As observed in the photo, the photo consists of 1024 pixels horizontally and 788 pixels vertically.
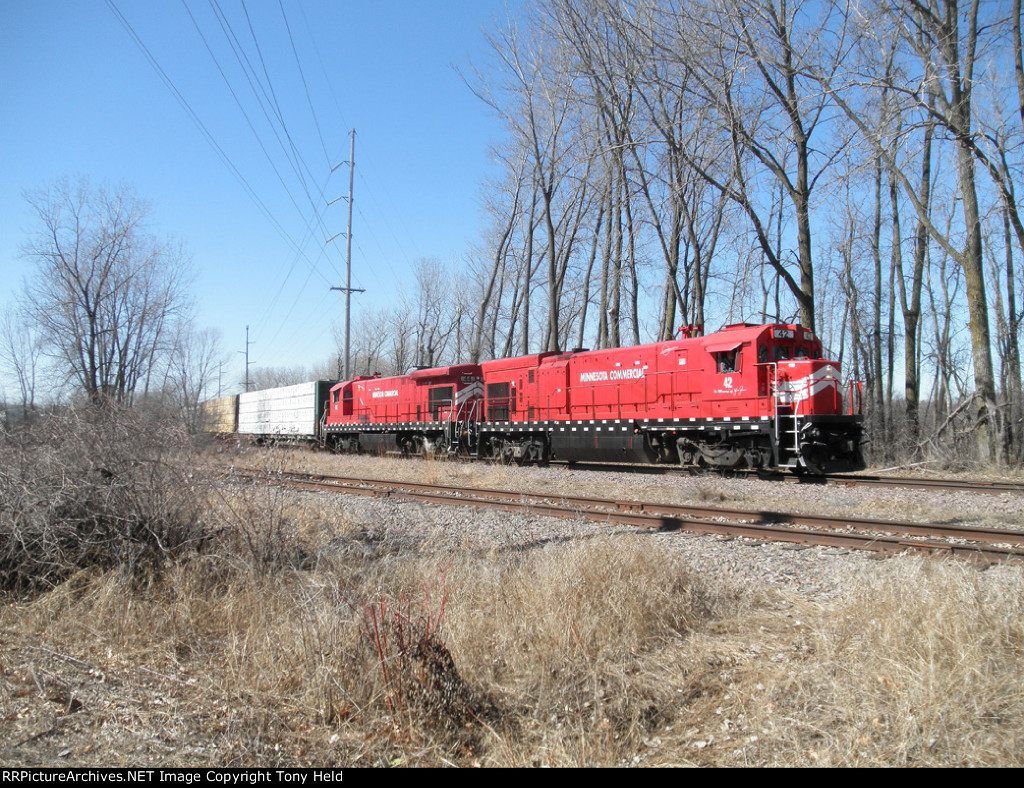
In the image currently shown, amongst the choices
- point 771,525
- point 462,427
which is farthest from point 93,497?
point 462,427

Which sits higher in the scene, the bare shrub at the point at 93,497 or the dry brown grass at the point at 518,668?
the bare shrub at the point at 93,497

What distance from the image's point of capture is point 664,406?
1611 cm

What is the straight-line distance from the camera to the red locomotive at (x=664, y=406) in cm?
1389

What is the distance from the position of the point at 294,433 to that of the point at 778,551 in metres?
28.5

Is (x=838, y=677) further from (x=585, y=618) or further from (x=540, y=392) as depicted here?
(x=540, y=392)

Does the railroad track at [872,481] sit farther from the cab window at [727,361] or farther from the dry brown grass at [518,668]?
the dry brown grass at [518,668]

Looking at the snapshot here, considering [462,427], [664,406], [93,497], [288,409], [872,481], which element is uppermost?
[288,409]

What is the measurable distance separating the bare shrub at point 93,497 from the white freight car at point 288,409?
23.0 meters

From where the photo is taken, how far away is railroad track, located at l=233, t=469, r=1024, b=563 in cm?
689

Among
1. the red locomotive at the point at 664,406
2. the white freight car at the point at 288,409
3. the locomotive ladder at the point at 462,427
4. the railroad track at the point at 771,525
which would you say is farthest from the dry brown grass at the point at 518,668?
the white freight car at the point at 288,409

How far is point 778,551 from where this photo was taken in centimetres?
729

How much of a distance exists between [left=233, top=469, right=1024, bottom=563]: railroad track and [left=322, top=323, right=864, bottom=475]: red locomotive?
5.03m

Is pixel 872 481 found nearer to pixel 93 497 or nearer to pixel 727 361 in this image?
pixel 727 361

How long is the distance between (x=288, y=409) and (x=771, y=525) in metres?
29.7
